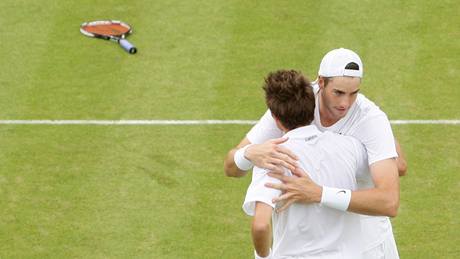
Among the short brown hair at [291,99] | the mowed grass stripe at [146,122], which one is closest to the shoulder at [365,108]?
the short brown hair at [291,99]

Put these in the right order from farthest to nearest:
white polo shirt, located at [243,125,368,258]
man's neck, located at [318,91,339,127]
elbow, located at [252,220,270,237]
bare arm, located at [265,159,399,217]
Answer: man's neck, located at [318,91,339,127]
white polo shirt, located at [243,125,368,258]
bare arm, located at [265,159,399,217]
elbow, located at [252,220,270,237]

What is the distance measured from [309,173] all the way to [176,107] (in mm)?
6169

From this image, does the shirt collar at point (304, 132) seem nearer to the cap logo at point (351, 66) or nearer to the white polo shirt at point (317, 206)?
the white polo shirt at point (317, 206)

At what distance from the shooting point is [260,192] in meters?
7.55

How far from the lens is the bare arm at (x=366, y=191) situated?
7.55m

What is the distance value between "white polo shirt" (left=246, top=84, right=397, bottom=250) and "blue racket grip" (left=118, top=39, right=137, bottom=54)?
249 inches

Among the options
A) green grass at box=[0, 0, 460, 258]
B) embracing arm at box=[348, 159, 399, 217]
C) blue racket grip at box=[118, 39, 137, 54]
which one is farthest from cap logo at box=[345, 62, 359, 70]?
blue racket grip at box=[118, 39, 137, 54]

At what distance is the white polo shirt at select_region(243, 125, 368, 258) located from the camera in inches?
301

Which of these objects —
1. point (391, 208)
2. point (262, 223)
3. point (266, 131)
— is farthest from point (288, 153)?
point (266, 131)

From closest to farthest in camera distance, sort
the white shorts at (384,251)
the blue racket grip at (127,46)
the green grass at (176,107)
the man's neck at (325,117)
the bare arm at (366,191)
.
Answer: the bare arm at (366,191) < the man's neck at (325,117) < the white shorts at (384,251) < the green grass at (176,107) < the blue racket grip at (127,46)

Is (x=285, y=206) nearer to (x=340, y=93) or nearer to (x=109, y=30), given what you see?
(x=340, y=93)

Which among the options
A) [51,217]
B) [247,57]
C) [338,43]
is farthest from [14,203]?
[338,43]

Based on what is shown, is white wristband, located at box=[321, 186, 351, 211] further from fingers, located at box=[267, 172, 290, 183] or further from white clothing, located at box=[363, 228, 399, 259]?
white clothing, located at box=[363, 228, 399, 259]

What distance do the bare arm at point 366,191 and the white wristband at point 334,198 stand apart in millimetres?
39
